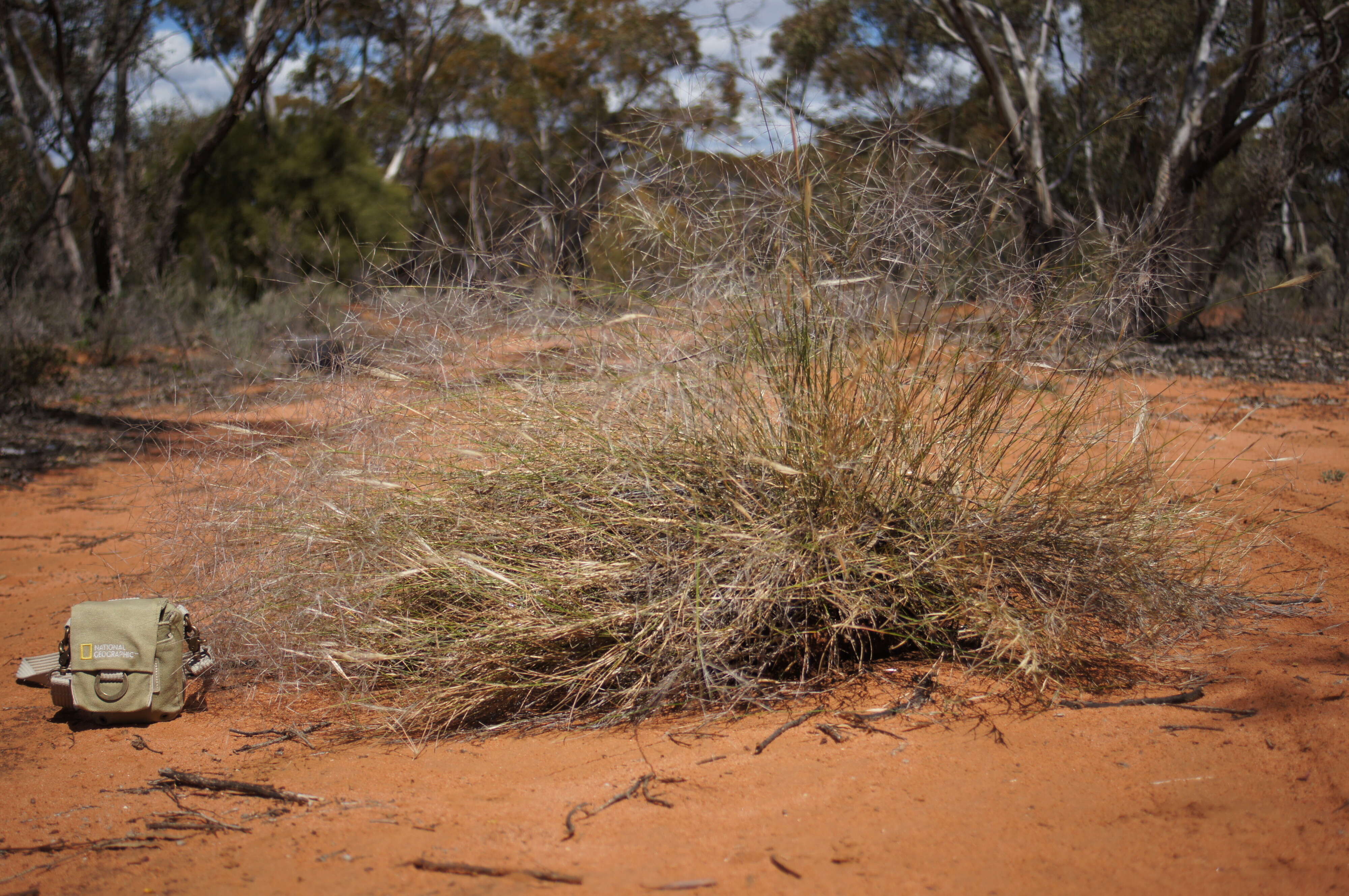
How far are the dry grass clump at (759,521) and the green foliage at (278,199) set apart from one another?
12.3 metres

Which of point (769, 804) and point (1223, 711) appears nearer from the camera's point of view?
point (769, 804)

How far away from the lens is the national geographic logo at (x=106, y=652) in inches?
106

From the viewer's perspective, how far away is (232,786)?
223 cm

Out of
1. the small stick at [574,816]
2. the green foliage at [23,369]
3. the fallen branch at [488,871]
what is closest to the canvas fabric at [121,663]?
the fallen branch at [488,871]

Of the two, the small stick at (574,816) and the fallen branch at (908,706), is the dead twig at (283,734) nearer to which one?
the small stick at (574,816)

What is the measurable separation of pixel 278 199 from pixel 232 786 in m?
15.2

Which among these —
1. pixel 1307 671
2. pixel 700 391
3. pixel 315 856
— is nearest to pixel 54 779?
pixel 315 856

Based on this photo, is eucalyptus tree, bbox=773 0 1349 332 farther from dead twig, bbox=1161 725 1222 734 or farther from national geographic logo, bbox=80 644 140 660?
national geographic logo, bbox=80 644 140 660

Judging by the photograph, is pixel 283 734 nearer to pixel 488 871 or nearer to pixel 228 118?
pixel 488 871

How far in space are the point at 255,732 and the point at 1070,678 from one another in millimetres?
2259

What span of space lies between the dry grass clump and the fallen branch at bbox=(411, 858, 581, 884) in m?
0.70

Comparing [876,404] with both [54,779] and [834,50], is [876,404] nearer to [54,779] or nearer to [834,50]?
[54,779]

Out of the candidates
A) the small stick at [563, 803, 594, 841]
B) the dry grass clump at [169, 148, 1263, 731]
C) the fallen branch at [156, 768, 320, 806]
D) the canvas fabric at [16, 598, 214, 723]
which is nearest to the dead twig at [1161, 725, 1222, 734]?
the dry grass clump at [169, 148, 1263, 731]

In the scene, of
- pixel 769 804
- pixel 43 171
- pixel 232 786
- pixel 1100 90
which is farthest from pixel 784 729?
pixel 1100 90
